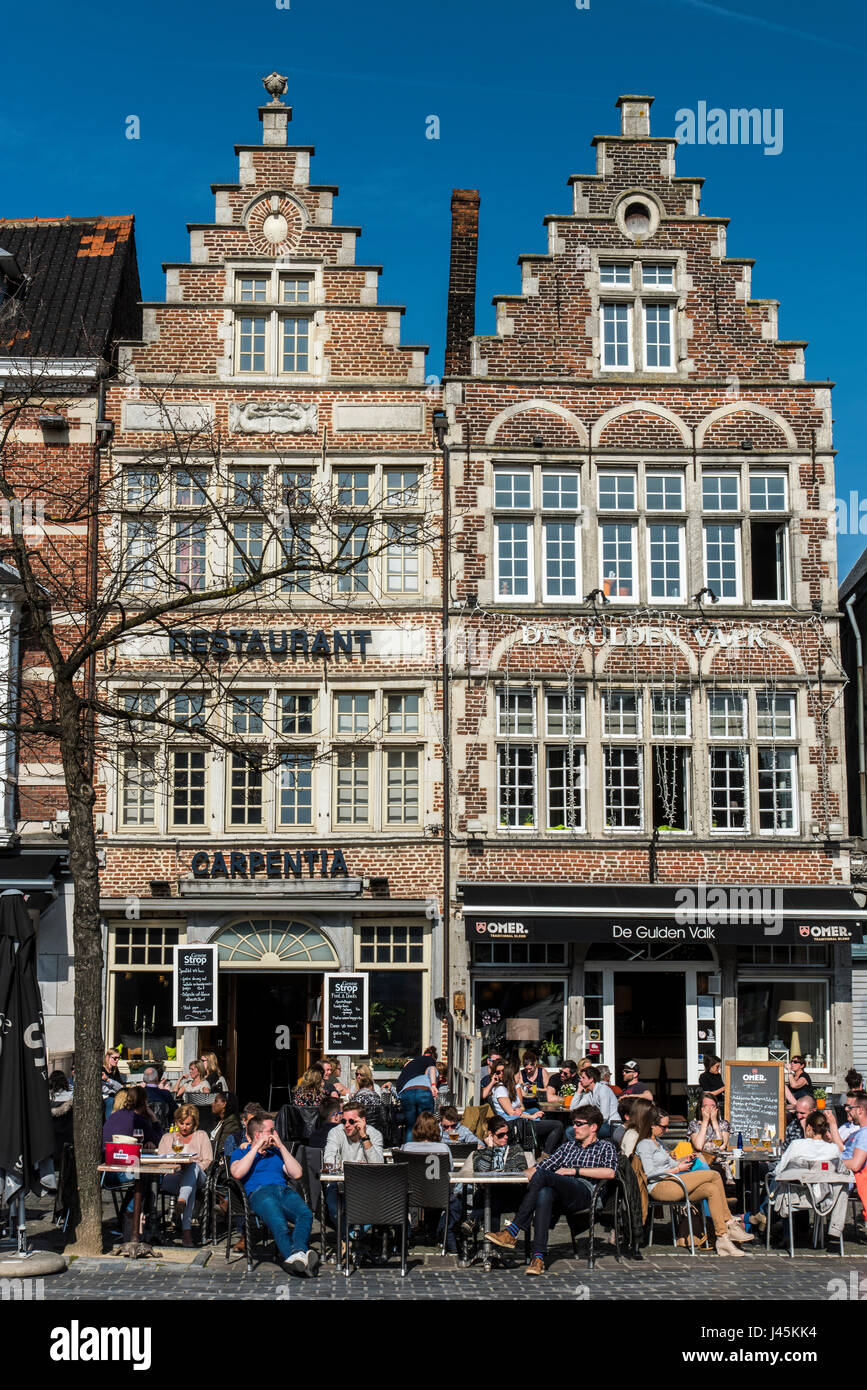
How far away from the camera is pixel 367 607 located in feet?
74.2

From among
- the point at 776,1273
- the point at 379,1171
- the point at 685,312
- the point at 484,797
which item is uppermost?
the point at 685,312

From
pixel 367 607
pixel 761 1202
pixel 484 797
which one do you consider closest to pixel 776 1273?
pixel 761 1202

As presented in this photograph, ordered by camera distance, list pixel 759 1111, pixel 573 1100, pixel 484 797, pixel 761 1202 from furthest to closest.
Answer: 1. pixel 484 797
2. pixel 573 1100
3. pixel 759 1111
4. pixel 761 1202

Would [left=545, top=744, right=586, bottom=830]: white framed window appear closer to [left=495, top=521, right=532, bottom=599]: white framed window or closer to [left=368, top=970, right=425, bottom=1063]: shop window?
[left=495, top=521, right=532, bottom=599]: white framed window

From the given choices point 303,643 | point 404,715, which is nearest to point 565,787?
point 404,715

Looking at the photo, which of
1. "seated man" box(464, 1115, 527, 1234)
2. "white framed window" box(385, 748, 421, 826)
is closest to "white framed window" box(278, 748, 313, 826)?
"white framed window" box(385, 748, 421, 826)

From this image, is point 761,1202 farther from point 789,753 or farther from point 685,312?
point 685,312

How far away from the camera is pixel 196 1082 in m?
16.9

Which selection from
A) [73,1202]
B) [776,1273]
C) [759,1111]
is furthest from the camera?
[759,1111]

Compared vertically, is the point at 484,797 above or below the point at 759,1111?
above

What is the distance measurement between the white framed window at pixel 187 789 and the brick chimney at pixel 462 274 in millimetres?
7608

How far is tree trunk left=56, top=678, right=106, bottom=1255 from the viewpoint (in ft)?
42.4

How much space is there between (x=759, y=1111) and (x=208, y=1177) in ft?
18.4

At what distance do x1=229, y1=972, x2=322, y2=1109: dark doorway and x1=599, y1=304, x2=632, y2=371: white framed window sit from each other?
9989mm
